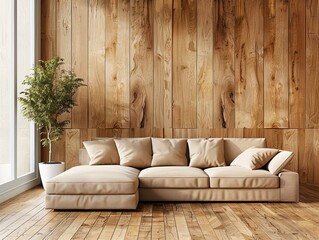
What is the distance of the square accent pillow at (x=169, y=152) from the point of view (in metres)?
6.16

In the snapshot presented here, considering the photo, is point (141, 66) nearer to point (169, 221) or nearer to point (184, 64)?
point (184, 64)

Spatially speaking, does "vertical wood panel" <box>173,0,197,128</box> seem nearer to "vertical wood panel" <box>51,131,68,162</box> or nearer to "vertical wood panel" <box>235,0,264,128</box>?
"vertical wood panel" <box>235,0,264,128</box>

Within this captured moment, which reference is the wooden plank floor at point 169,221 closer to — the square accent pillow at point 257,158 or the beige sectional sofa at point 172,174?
the beige sectional sofa at point 172,174

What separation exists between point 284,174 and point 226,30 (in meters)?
2.52

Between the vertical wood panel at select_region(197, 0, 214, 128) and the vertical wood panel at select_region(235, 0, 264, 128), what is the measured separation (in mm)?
396

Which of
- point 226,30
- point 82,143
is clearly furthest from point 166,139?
point 226,30

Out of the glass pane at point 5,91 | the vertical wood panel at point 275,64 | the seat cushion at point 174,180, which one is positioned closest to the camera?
the seat cushion at point 174,180

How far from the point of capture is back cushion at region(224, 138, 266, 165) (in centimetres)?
632

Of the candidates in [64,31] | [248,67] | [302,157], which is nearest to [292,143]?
[302,157]

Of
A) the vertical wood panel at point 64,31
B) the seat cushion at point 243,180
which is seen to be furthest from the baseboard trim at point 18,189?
the seat cushion at point 243,180

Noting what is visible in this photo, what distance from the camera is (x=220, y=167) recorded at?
5.91m

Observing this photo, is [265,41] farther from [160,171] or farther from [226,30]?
[160,171]

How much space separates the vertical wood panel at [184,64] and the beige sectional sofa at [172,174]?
0.63 m

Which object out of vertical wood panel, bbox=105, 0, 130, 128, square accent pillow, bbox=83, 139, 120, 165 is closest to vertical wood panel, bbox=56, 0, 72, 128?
vertical wood panel, bbox=105, 0, 130, 128
